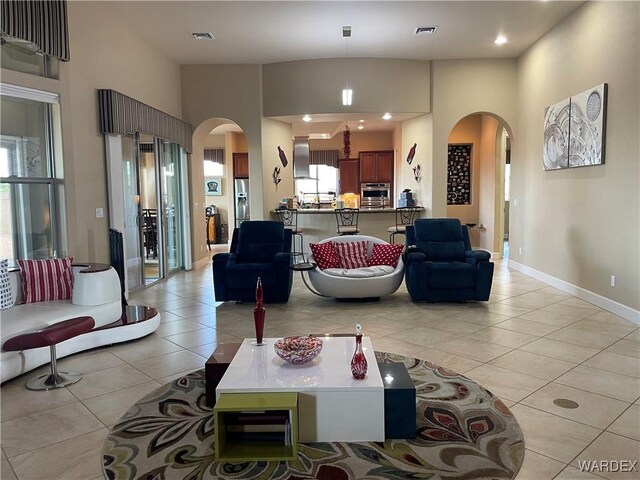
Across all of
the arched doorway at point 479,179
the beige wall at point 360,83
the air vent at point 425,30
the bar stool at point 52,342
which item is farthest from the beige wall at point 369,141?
the bar stool at point 52,342

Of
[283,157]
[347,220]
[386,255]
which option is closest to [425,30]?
[386,255]

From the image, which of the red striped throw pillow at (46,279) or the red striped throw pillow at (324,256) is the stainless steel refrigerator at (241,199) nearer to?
the red striped throw pillow at (324,256)

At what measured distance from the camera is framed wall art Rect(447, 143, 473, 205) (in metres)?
10.1

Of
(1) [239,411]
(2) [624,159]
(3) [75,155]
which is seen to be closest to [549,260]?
(2) [624,159]

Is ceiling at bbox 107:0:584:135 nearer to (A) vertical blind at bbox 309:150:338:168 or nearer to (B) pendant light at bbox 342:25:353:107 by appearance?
(B) pendant light at bbox 342:25:353:107

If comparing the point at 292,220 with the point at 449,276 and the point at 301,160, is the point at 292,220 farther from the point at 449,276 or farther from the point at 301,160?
the point at 449,276

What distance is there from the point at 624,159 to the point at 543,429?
11.5ft

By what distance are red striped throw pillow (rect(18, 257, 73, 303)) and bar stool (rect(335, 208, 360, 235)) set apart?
494 cm

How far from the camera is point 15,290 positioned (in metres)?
4.15

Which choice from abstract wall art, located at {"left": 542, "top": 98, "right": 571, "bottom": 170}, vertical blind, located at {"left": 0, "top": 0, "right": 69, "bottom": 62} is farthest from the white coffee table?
abstract wall art, located at {"left": 542, "top": 98, "right": 571, "bottom": 170}

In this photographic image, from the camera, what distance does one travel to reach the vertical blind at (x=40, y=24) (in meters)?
4.14

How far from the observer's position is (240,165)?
511 inches

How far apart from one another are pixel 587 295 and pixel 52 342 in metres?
5.63

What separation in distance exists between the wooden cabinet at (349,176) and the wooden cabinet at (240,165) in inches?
103
